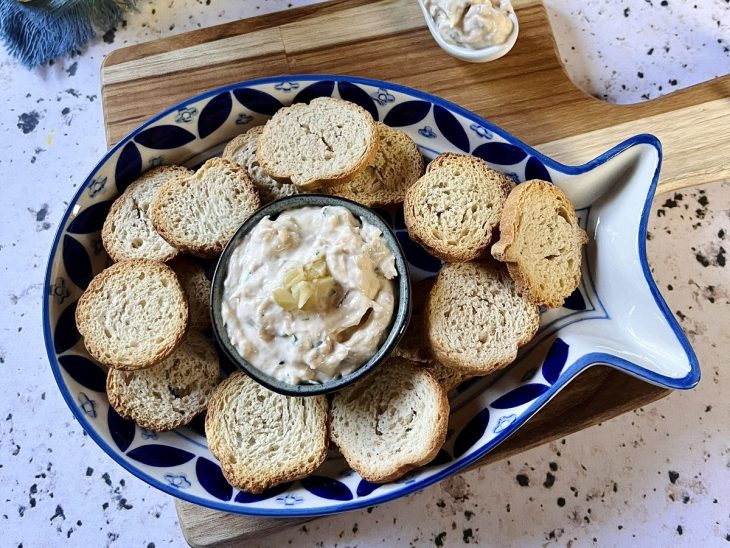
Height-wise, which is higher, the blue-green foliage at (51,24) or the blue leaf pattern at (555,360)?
the blue-green foliage at (51,24)

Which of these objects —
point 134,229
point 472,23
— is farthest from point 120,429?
point 472,23

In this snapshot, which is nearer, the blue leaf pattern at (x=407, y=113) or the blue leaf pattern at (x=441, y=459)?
the blue leaf pattern at (x=441, y=459)

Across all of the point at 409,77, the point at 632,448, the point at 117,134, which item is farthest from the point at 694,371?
the point at 117,134

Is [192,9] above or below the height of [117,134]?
above

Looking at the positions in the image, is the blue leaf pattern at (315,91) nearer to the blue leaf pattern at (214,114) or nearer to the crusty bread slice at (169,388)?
the blue leaf pattern at (214,114)

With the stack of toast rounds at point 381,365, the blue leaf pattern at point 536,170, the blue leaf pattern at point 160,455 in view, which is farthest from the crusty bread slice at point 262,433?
the blue leaf pattern at point 536,170

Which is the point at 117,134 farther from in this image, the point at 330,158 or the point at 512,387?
the point at 512,387
